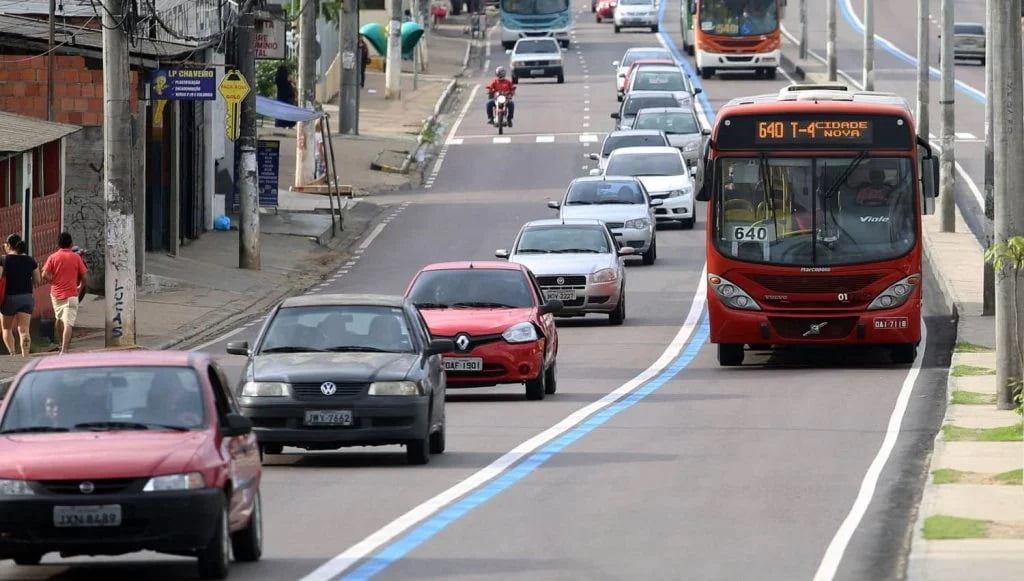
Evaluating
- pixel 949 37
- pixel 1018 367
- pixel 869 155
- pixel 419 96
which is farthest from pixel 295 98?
pixel 1018 367

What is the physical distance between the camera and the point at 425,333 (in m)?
18.2

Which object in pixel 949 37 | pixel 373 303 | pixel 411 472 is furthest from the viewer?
pixel 949 37

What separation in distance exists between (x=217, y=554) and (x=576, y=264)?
20580mm

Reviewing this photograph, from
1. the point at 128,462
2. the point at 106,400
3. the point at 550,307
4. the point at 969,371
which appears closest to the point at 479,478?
the point at 106,400

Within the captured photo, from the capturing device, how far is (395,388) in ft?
56.3

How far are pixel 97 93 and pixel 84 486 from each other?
2529 cm

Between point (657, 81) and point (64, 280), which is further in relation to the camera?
point (657, 81)

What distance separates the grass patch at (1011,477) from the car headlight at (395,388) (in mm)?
4588

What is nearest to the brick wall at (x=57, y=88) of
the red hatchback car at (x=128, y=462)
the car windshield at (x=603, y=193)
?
the car windshield at (x=603, y=193)

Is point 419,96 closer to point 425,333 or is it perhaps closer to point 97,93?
point 97,93

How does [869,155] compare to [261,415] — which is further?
[869,155]

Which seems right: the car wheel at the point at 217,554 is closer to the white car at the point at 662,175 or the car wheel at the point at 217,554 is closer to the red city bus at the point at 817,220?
the red city bus at the point at 817,220

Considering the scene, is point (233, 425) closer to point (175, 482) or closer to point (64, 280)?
point (175, 482)

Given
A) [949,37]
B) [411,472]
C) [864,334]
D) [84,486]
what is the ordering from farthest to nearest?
[949,37], [864,334], [411,472], [84,486]
